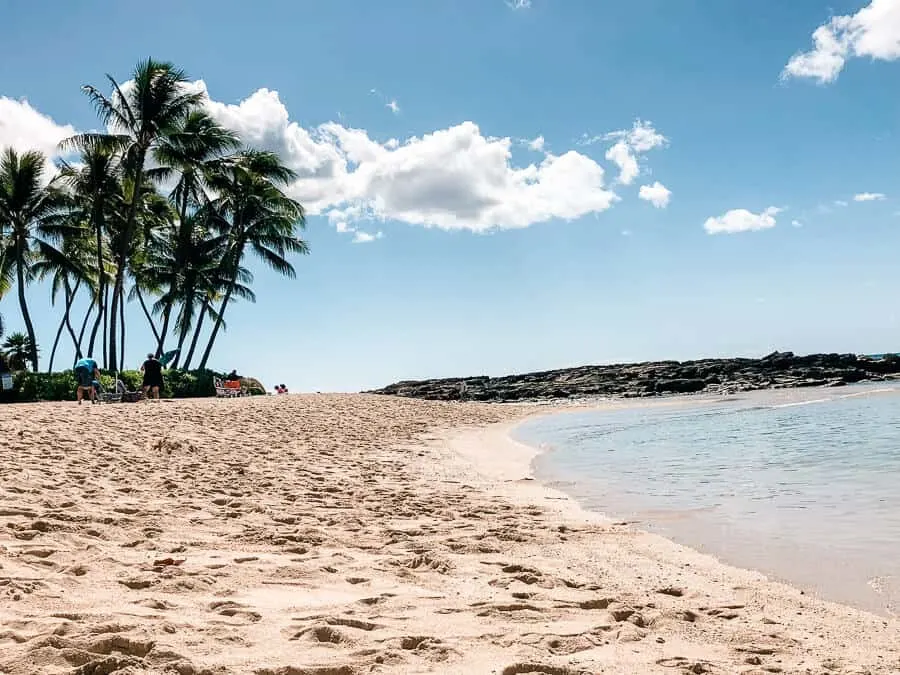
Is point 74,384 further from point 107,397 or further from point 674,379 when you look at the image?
point 674,379

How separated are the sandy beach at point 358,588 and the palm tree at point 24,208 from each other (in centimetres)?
2762

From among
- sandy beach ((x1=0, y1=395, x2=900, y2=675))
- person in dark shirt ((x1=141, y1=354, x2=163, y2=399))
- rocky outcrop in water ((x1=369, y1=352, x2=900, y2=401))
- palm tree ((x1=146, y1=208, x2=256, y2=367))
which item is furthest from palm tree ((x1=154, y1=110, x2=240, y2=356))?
sandy beach ((x1=0, y1=395, x2=900, y2=675))

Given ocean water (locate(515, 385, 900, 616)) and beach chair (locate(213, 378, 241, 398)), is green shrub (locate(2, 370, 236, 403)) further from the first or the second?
ocean water (locate(515, 385, 900, 616))

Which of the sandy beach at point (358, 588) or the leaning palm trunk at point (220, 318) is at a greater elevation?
the leaning palm trunk at point (220, 318)

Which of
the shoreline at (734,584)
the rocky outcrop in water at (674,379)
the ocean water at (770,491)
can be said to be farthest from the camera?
the rocky outcrop in water at (674,379)

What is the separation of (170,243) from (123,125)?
9157 mm

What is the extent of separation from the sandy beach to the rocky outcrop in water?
121ft

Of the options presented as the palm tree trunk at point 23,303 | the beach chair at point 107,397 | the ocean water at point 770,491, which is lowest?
the ocean water at point 770,491

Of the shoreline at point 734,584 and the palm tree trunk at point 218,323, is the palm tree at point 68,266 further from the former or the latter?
the shoreline at point 734,584

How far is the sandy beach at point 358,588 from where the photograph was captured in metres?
2.97

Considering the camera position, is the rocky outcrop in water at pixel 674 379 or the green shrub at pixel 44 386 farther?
the rocky outcrop in water at pixel 674 379

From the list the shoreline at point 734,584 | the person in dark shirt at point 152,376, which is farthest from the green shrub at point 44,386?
the shoreline at point 734,584

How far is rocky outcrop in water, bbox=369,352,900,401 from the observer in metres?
43.3

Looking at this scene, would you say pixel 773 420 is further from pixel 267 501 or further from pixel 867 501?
Result: pixel 267 501
